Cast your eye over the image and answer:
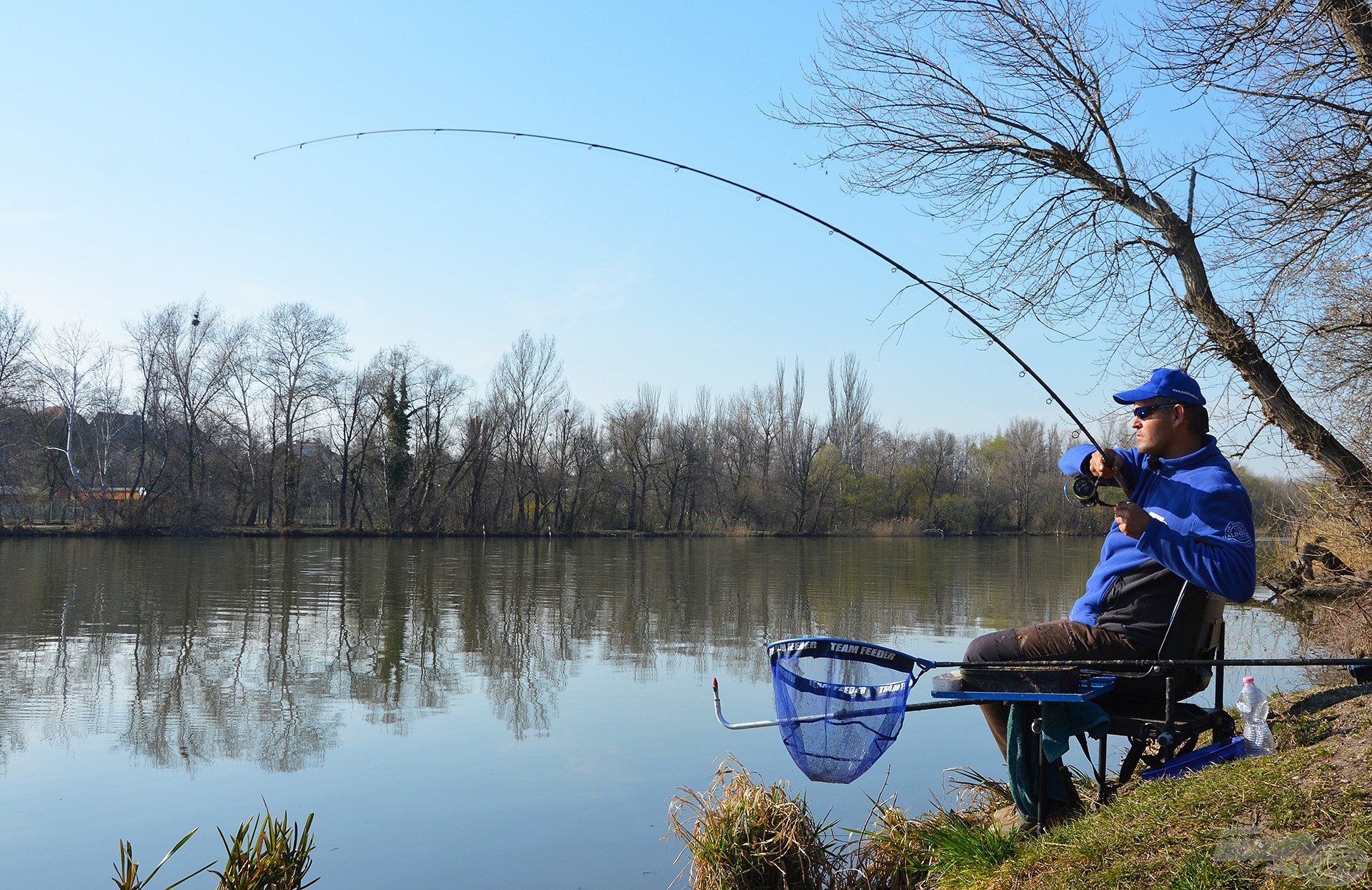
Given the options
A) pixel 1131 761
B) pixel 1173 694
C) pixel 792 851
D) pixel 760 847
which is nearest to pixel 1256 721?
pixel 1131 761

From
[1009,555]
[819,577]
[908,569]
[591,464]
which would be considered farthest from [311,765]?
[591,464]

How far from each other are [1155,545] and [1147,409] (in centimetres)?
76

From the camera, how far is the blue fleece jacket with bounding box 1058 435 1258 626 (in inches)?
138

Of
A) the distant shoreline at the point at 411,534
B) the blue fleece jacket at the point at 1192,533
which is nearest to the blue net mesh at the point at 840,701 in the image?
the blue fleece jacket at the point at 1192,533

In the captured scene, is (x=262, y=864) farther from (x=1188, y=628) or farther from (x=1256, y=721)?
(x=1256, y=721)

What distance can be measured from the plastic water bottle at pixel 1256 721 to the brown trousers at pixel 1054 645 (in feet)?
2.24

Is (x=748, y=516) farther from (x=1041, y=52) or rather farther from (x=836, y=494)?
(x=1041, y=52)

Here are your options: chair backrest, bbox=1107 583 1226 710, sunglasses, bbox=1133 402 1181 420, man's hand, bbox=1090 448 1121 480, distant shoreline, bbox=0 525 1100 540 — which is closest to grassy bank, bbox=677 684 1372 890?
chair backrest, bbox=1107 583 1226 710

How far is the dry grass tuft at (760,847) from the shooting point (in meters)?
4.37

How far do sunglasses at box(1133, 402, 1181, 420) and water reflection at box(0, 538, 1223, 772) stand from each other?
578cm

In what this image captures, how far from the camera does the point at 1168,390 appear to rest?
399 cm

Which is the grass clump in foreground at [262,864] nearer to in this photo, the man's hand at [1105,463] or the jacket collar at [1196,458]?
the man's hand at [1105,463]

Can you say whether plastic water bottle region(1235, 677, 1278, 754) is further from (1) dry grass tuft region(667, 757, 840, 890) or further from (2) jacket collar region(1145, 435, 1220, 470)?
(1) dry grass tuft region(667, 757, 840, 890)

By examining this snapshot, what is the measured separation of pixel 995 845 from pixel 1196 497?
1502 millimetres
